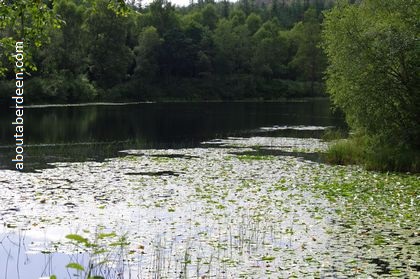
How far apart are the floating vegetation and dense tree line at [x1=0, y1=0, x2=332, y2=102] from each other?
7195 centimetres

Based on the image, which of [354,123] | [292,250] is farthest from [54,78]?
[292,250]

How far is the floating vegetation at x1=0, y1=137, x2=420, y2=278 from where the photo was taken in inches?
515

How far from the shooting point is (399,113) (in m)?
30.9

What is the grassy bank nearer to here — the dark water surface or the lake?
the lake

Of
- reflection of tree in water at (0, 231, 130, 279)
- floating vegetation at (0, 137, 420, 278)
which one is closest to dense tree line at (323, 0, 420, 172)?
floating vegetation at (0, 137, 420, 278)

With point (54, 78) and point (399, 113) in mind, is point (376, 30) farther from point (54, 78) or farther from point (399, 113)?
point (54, 78)

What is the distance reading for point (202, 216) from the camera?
59.8 ft

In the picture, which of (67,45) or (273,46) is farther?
(273,46)

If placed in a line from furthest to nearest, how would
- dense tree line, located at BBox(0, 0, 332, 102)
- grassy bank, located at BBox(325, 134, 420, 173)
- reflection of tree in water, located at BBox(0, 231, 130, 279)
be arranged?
dense tree line, located at BBox(0, 0, 332, 102)
grassy bank, located at BBox(325, 134, 420, 173)
reflection of tree in water, located at BBox(0, 231, 130, 279)

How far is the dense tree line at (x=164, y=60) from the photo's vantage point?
10450 cm

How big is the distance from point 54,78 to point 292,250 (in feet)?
296

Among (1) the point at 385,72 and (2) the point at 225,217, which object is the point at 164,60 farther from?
(2) the point at 225,217

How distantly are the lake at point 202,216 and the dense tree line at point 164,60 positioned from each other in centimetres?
6797

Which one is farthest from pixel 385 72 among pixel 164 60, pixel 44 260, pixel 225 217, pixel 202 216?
pixel 164 60
